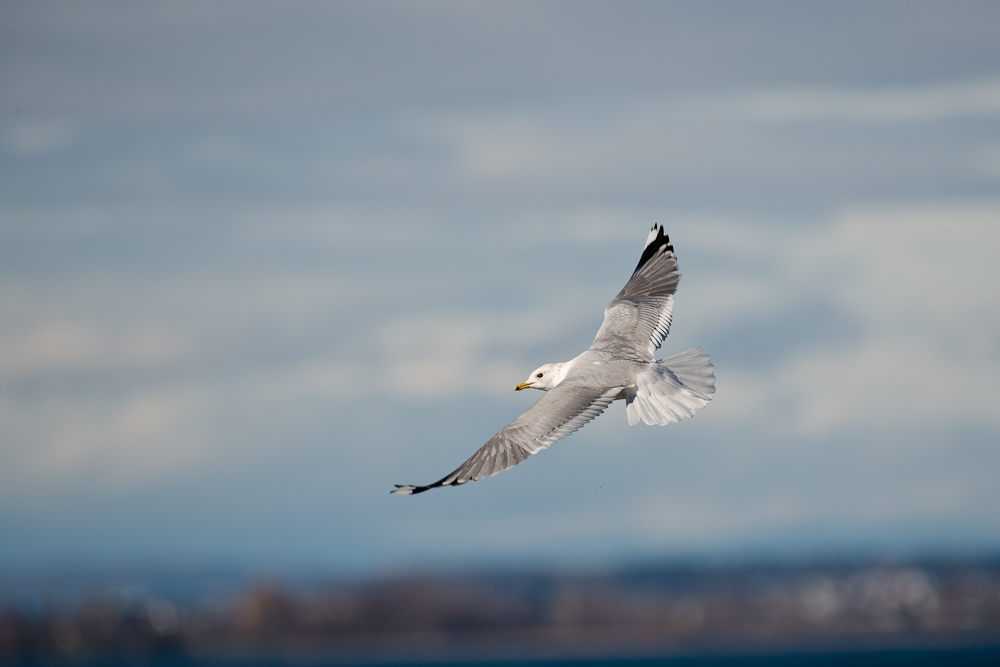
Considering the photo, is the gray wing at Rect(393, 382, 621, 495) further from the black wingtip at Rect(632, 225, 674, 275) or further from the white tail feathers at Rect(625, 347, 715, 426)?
the black wingtip at Rect(632, 225, 674, 275)

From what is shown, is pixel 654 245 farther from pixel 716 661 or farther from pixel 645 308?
A: pixel 716 661

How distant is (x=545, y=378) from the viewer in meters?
15.5

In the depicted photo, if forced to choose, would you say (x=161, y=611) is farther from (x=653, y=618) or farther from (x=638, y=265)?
(x=638, y=265)

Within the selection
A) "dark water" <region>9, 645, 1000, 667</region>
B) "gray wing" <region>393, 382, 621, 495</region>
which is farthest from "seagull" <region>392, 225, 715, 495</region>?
"dark water" <region>9, 645, 1000, 667</region>

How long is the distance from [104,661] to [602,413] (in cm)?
15180

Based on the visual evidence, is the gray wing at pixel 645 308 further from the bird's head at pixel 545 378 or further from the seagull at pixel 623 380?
the bird's head at pixel 545 378

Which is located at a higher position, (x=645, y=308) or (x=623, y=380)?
(x=645, y=308)

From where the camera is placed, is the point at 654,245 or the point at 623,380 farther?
the point at 654,245

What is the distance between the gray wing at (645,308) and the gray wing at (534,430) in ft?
3.79

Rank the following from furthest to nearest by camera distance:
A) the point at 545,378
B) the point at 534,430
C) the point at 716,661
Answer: the point at 716,661, the point at 545,378, the point at 534,430

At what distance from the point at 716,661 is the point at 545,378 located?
14138cm

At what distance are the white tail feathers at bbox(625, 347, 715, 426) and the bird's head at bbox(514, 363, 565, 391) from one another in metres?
0.83

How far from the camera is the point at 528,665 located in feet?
543

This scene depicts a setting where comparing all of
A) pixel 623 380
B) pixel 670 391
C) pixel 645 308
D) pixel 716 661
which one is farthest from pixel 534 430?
pixel 716 661
